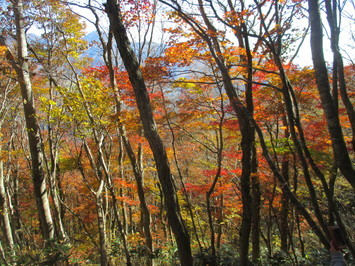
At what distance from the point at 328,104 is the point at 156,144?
2.50m

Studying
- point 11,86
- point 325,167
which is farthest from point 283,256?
point 11,86

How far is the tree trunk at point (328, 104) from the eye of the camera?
328cm

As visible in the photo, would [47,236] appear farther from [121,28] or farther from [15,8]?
[15,8]

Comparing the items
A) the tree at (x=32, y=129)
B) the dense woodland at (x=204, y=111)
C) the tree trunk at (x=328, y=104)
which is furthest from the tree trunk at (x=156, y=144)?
the tree at (x=32, y=129)

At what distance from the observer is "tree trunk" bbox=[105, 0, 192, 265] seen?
373cm

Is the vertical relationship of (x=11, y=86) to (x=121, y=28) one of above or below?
above

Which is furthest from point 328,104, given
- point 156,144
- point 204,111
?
point 204,111

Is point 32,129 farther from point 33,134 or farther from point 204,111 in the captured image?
point 204,111

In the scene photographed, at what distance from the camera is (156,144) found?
3811 mm

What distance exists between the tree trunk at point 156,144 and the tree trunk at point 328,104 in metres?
2.37

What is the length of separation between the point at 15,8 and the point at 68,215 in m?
13.7

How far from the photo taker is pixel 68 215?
16.1 m

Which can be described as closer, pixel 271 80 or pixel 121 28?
pixel 121 28

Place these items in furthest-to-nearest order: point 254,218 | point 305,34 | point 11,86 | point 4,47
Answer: point 11,86 < point 305,34 < point 254,218 < point 4,47
